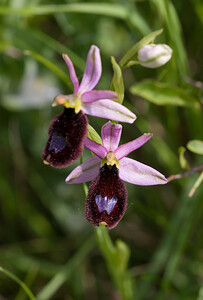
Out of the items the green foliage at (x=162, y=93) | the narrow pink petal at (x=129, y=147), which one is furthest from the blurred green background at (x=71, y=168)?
the narrow pink petal at (x=129, y=147)

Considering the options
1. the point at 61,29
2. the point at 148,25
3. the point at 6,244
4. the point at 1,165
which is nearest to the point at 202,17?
the point at 148,25

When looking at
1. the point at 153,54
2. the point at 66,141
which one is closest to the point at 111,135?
the point at 66,141

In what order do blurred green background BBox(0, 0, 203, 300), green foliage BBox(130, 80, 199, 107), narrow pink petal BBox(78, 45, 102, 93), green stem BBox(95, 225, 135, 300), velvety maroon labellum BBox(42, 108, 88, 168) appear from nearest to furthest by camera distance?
narrow pink petal BBox(78, 45, 102, 93)
velvety maroon labellum BBox(42, 108, 88, 168)
green stem BBox(95, 225, 135, 300)
green foliage BBox(130, 80, 199, 107)
blurred green background BBox(0, 0, 203, 300)

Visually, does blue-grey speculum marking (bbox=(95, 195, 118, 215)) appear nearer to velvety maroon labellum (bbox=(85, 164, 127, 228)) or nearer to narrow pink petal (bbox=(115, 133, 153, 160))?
velvety maroon labellum (bbox=(85, 164, 127, 228))

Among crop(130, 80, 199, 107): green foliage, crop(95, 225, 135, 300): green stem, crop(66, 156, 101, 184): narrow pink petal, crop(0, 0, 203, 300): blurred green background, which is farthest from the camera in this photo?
crop(0, 0, 203, 300): blurred green background

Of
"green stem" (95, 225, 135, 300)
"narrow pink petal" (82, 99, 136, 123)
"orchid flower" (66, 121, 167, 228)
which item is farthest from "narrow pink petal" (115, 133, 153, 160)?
"green stem" (95, 225, 135, 300)

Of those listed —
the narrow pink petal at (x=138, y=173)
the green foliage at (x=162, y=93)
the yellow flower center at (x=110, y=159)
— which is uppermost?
the green foliage at (x=162, y=93)

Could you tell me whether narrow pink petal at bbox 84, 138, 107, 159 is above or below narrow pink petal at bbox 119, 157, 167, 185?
above

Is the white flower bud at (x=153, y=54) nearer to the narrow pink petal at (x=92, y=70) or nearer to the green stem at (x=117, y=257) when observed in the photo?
the narrow pink petal at (x=92, y=70)
